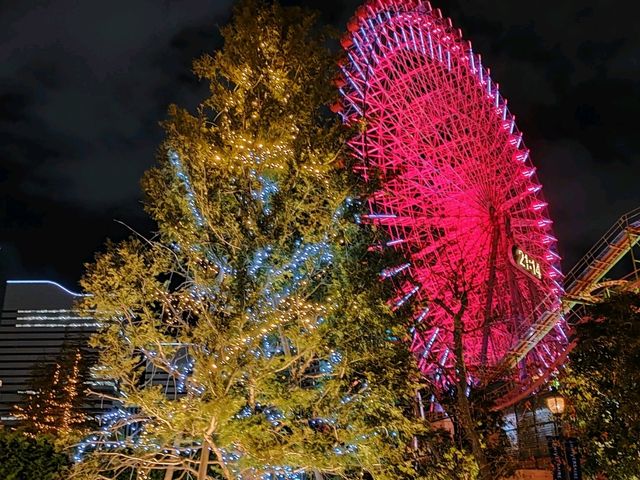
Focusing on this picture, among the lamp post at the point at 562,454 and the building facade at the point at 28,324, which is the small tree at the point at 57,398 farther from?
the building facade at the point at 28,324

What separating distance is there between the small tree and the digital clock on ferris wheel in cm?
2392

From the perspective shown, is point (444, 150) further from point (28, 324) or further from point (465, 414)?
point (28, 324)

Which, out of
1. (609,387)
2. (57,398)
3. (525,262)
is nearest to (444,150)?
(525,262)

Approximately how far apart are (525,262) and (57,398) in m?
26.3

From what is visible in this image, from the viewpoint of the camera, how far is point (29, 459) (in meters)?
11.8

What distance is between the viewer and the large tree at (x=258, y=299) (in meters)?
7.61

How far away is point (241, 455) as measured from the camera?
309 inches

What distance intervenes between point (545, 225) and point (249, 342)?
16471 mm

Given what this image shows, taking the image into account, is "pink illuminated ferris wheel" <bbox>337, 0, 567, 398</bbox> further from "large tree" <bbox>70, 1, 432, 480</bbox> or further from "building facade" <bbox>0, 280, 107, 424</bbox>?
"building facade" <bbox>0, 280, 107, 424</bbox>

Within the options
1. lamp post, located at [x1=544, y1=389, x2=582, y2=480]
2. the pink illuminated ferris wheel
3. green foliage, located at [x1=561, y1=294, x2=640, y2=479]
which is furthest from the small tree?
green foliage, located at [x1=561, y1=294, x2=640, y2=479]

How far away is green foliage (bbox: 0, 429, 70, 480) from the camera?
11.5m

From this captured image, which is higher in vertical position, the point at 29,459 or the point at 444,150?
the point at 444,150

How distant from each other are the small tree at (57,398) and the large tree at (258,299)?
78.8 ft

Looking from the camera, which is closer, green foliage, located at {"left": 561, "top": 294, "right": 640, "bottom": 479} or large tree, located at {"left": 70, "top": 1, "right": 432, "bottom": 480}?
green foliage, located at {"left": 561, "top": 294, "right": 640, "bottom": 479}
